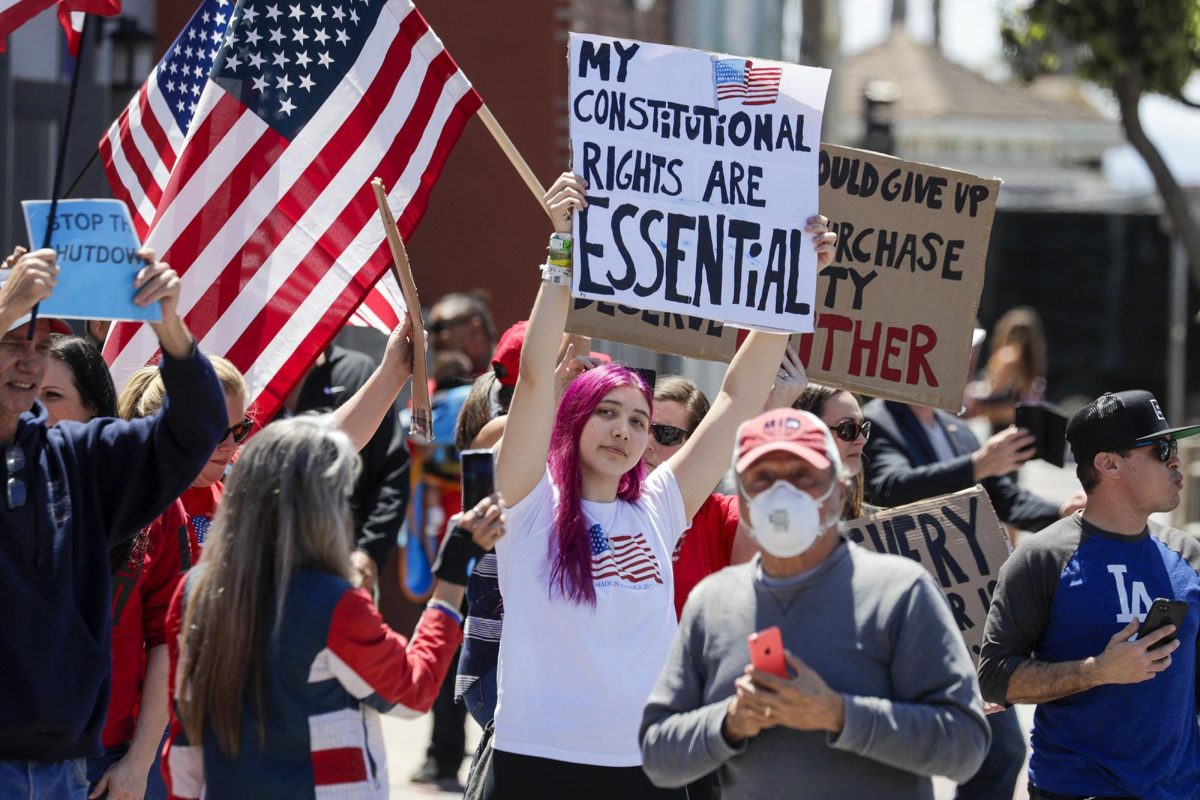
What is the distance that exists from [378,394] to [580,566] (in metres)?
1.01

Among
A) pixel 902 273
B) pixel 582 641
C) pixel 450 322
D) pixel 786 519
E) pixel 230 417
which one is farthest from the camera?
pixel 450 322

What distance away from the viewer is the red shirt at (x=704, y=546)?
5.11m

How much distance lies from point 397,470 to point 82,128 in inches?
119

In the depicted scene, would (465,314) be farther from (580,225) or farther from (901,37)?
(901,37)

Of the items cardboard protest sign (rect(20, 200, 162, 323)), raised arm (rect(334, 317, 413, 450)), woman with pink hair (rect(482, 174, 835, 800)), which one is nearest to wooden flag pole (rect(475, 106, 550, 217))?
woman with pink hair (rect(482, 174, 835, 800))

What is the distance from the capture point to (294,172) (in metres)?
5.87

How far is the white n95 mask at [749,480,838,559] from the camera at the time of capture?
3428 millimetres

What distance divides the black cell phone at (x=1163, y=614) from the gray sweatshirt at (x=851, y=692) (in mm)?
1209

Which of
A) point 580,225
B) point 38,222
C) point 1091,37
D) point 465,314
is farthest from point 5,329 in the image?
point 1091,37

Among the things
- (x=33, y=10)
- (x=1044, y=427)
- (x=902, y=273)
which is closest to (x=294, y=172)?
(x=33, y=10)

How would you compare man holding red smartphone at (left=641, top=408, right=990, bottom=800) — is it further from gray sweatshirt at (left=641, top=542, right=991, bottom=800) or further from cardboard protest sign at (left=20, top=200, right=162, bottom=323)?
cardboard protest sign at (left=20, top=200, right=162, bottom=323)

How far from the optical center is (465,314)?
9.05 meters

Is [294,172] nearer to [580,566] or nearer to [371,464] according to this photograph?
[371,464]

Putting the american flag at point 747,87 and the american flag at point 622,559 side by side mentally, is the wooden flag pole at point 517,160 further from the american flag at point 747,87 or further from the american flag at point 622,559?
the american flag at point 622,559
